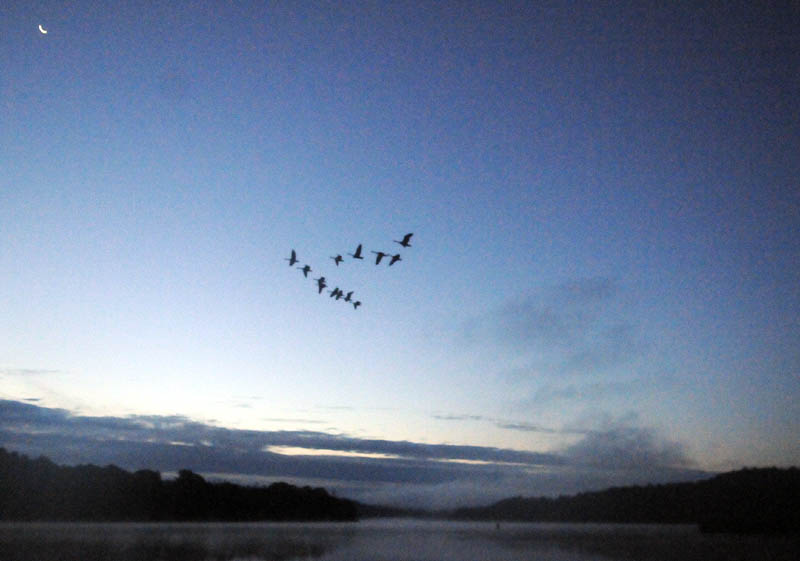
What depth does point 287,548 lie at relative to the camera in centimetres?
4472

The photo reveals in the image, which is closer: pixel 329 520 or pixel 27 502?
pixel 27 502

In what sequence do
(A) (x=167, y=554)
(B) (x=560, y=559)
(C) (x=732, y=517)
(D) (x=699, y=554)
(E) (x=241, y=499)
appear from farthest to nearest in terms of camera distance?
1. (E) (x=241, y=499)
2. (C) (x=732, y=517)
3. (D) (x=699, y=554)
4. (B) (x=560, y=559)
5. (A) (x=167, y=554)

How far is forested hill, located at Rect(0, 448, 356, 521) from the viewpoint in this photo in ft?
271

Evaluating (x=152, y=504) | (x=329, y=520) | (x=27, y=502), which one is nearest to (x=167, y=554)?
(x=27, y=502)

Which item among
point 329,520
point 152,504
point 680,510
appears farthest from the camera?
point 329,520

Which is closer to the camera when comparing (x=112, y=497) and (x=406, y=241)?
(x=406, y=241)

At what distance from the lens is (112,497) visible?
3826 inches

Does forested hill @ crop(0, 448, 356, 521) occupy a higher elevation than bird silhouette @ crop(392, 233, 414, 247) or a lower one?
lower

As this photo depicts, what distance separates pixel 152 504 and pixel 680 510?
10649 cm

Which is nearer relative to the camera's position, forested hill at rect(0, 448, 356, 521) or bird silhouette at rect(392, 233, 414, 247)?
bird silhouette at rect(392, 233, 414, 247)

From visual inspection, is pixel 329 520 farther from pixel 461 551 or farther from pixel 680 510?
pixel 461 551

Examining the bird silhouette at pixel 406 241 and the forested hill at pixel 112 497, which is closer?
the bird silhouette at pixel 406 241

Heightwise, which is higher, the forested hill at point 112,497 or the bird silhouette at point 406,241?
the bird silhouette at point 406,241

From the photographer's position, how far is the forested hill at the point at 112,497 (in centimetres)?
8250
